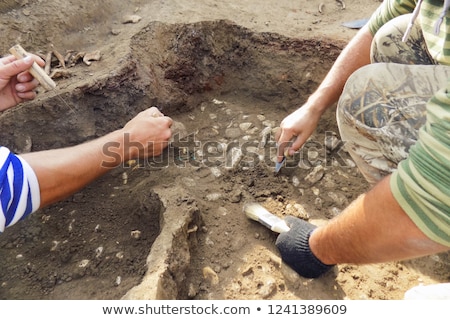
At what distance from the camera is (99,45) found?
2875mm

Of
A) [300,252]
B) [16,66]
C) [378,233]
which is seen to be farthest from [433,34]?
[16,66]

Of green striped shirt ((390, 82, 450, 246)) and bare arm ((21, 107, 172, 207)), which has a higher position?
green striped shirt ((390, 82, 450, 246))

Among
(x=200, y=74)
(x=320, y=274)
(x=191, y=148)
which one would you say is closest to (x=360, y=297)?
(x=320, y=274)

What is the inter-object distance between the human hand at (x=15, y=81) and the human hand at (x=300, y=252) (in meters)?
1.53

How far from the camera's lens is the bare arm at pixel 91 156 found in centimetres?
165

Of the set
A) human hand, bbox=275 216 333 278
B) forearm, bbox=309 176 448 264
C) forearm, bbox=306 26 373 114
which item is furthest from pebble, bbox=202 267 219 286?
forearm, bbox=306 26 373 114

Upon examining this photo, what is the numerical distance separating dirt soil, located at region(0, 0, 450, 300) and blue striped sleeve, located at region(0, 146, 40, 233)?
491 mm

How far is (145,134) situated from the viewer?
1.99m

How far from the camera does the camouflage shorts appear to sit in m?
1.62

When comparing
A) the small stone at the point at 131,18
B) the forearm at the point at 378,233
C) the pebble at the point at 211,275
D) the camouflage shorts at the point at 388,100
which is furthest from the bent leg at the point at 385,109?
the small stone at the point at 131,18

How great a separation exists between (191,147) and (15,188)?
1271 mm

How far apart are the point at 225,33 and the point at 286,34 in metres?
0.43

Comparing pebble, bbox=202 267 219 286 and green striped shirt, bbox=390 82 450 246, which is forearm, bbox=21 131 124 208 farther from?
green striped shirt, bbox=390 82 450 246

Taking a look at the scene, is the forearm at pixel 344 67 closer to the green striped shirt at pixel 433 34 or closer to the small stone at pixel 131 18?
the green striped shirt at pixel 433 34
